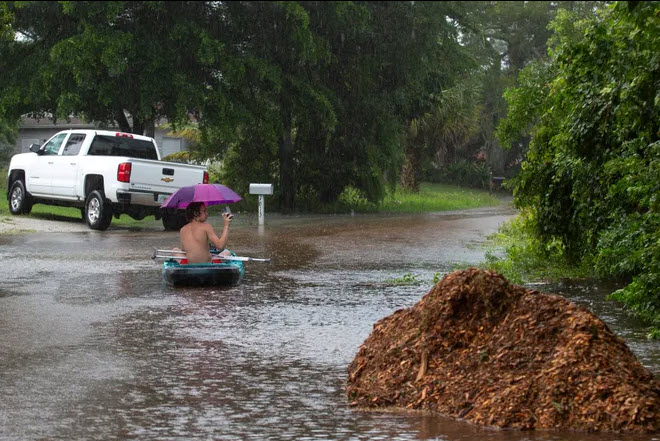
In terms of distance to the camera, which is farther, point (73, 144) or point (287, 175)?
point (287, 175)

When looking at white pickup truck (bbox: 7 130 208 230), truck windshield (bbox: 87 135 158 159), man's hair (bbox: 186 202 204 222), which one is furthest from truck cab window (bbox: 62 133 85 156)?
man's hair (bbox: 186 202 204 222)

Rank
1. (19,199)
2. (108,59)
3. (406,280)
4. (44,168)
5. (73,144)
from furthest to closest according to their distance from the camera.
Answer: (108,59) → (19,199) → (44,168) → (73,144) → (406,280)

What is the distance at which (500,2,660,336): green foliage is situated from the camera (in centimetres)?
905

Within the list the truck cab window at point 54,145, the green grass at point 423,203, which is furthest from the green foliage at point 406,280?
the green grass at point 423,203

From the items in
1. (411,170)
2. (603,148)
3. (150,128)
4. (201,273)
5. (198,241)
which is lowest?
(201,273)

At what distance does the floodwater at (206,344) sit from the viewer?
22.7ft

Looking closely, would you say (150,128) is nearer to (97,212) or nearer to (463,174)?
(97,212)

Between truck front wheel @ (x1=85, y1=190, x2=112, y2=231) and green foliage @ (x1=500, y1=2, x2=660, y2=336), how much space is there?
11356 mm

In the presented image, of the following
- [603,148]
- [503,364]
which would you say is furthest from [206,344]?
[603,148]

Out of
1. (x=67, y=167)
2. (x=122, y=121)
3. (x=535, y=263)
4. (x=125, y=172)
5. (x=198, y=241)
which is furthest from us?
(x=122, y=121)

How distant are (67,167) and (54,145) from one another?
130 centimetres

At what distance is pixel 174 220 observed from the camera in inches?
1014

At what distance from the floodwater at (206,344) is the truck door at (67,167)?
6268mm

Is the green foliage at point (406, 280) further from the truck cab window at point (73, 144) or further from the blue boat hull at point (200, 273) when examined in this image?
the truck cab window at point (73, 144)
